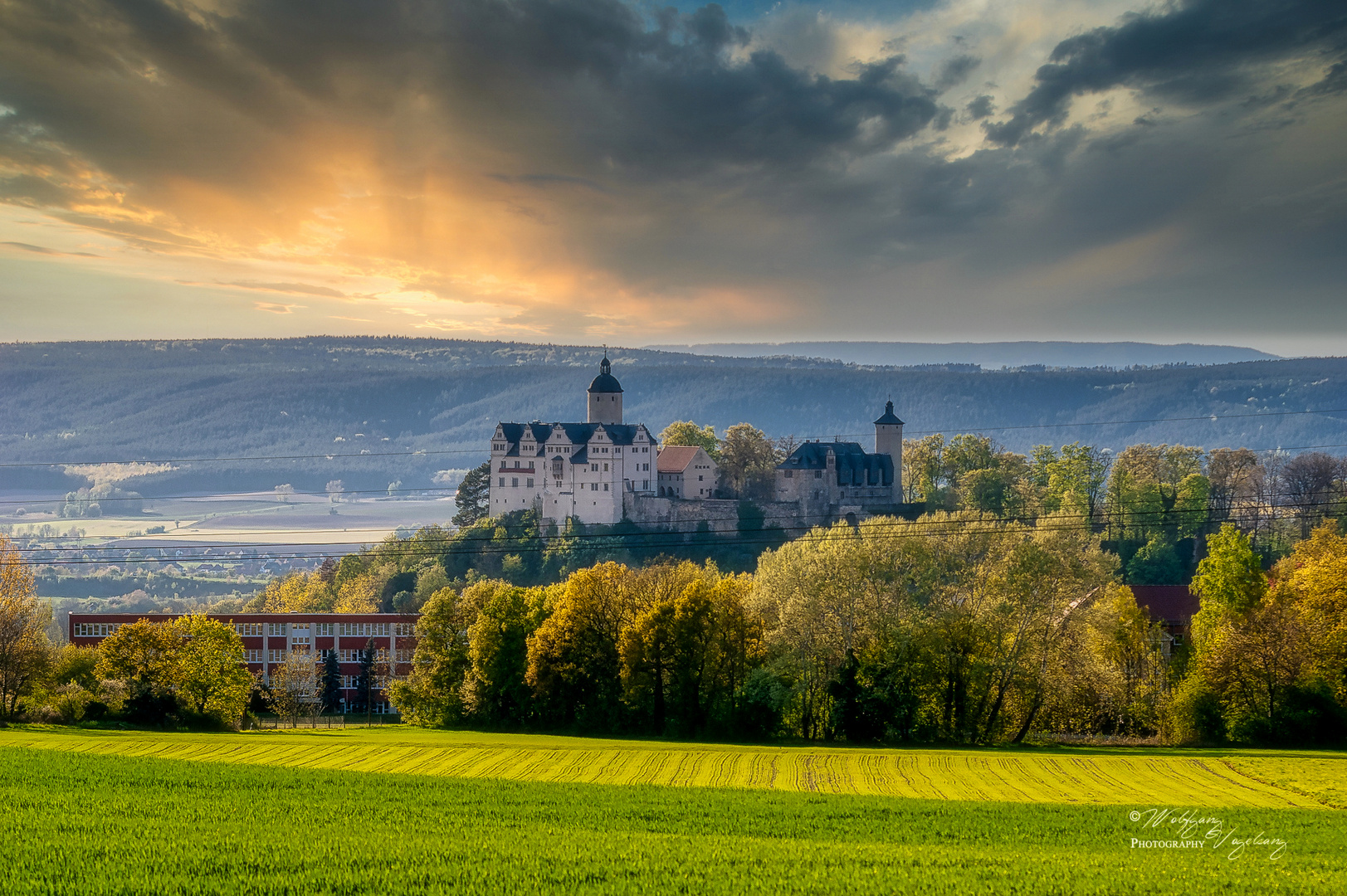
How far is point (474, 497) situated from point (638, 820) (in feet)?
279

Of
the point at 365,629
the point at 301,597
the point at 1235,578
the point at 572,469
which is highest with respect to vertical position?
the point at 572,469

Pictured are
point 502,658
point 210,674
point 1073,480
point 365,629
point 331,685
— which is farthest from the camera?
point 1073,480

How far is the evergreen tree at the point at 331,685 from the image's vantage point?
66.0m

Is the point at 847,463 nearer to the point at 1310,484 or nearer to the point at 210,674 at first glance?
the point at 1310,484

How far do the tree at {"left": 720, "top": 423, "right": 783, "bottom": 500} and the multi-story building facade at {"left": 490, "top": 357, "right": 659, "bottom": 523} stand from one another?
6.39 metres

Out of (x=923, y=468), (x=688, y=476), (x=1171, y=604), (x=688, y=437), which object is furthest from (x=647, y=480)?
(x=1171, y=604)

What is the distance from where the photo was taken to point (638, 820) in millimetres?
21547

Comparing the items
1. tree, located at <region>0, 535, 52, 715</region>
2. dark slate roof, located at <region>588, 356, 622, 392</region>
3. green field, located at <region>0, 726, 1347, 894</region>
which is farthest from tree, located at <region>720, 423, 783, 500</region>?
green field, located at <region>0, 726, 1347, 894</region>

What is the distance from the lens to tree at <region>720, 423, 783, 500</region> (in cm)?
9275

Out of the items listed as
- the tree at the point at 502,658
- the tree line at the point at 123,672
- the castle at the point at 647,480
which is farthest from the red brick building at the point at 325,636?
the tree at the point at 502,658

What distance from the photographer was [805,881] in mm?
16219

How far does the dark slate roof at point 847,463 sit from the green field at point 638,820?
190 ft

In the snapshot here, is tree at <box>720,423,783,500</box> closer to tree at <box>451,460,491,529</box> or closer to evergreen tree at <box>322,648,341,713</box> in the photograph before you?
tree at <box>451,460,491,529</box>

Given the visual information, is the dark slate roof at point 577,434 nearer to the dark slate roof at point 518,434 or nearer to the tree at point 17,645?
the dark slate roof at point 518,434
